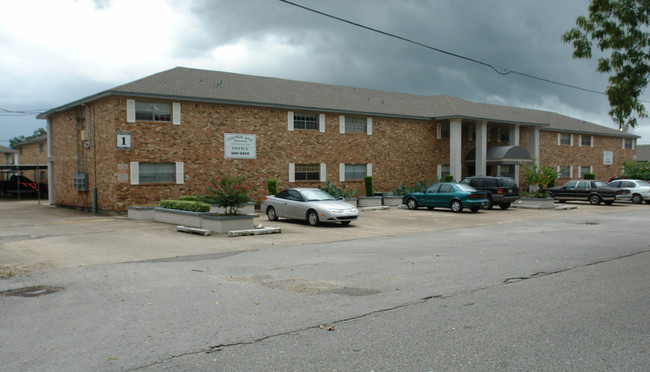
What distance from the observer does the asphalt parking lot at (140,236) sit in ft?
36.4

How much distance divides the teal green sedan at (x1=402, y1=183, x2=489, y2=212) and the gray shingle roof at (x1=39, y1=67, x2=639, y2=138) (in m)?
6.69

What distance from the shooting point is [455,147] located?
1297 inches

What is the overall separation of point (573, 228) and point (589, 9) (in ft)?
25.6

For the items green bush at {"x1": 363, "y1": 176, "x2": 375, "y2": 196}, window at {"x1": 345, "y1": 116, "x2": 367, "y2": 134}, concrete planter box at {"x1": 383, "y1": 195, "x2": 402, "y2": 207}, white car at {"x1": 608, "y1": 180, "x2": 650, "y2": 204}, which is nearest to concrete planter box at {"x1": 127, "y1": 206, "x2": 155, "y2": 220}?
green bush at {"x1": 363, "y1": 176, "x2": 375, "y2": 196}

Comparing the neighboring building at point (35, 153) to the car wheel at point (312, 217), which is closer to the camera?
the car wheel at point (312, 217)

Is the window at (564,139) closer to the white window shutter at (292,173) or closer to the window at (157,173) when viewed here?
the white window shutter at (292,173)

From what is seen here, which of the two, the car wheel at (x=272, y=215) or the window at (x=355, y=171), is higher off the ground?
the window at (x=355, y=171)

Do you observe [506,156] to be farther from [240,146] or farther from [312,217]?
[312,217]

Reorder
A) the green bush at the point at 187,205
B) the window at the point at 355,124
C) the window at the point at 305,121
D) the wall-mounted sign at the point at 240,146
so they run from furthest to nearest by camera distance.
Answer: the window at the point at 355,124 → the window at the point at 305,121 → the wall-mounted sign at the point at 240,146 → the green bush at the point at 187,205

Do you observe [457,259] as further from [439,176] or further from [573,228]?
[439,176]

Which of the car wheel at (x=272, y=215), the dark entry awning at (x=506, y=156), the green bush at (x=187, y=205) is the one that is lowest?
the car wheel at (x=272, y=215)

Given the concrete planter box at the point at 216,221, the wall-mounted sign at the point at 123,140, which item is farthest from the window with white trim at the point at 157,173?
the concrete planter box at the point at 216,221

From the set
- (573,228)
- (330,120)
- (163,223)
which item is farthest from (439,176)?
(163,223)

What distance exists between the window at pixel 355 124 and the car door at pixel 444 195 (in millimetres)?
6894
